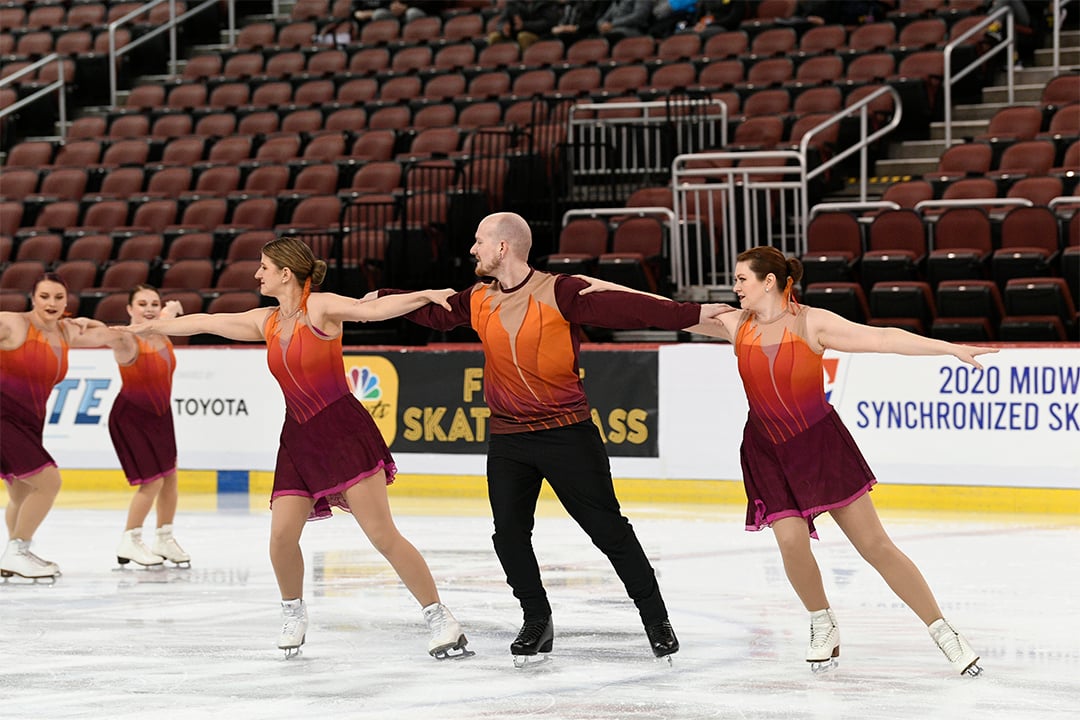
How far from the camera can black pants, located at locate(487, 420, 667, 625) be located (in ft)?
20.3

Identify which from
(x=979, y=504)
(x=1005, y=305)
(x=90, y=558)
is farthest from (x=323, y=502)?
(x=1005, y=305)

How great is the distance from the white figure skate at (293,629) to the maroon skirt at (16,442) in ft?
9.66

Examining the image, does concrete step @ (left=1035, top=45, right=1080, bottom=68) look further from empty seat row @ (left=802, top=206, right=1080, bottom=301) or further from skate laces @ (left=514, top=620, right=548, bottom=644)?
skate laces @ (left=514, top=620, right=548, bottom=644)

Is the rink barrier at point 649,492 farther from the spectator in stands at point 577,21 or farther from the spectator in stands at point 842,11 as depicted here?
the spectator in stands at point 577,21

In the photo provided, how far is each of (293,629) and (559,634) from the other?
3.98 ft

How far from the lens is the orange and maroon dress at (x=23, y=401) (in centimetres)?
890

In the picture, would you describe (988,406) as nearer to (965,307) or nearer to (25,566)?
(965,307)

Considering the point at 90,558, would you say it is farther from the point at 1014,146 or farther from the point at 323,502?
A: the point at 1014,146

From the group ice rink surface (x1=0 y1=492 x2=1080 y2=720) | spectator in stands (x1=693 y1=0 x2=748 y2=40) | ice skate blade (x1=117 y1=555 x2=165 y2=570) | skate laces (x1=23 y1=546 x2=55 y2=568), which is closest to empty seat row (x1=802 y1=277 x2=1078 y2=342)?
ice rink surface (x1=0 y1=492 x2=1080 y2=720)

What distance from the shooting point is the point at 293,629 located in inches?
255

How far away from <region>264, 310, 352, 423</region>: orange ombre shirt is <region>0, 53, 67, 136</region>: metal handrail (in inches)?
634

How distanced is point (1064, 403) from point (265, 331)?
6658 millimetres

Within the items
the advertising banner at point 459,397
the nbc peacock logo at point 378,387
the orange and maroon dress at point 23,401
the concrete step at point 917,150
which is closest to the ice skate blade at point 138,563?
the orange and maroon dress at point 23,401

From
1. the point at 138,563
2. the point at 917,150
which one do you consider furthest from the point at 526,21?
the point at 138,563
